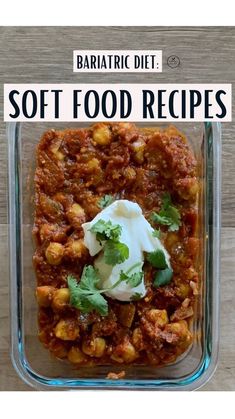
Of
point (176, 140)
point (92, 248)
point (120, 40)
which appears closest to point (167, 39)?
point (120, 40)

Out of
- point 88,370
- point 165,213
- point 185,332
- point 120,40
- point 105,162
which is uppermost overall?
point 120,40

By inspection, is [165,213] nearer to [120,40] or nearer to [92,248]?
[92,248]

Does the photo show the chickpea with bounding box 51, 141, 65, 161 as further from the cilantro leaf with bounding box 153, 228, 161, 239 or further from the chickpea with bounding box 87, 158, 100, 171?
the cilantro leaf with bounding box 153, 228, 161, 239

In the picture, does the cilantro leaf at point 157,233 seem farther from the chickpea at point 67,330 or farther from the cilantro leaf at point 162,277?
the chickpea at point 67,330

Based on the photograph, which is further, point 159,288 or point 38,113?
point 38,113

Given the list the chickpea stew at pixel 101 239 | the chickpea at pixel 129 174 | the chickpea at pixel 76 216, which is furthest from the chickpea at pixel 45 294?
the chickpea at pixel 129 174

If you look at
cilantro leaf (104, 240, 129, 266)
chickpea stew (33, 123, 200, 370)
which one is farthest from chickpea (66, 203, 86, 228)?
cilantro leaf (104, 240, 129, 266)

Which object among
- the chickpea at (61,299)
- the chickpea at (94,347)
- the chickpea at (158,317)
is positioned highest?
the chickpea at (61,299)

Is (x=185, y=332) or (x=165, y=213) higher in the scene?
(x=165, y=213)
